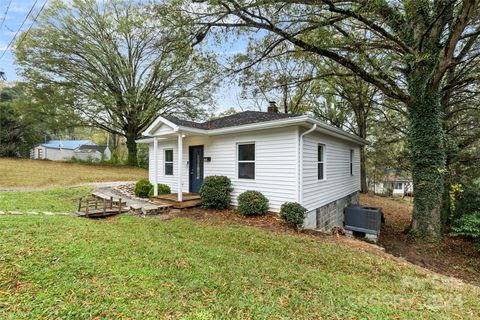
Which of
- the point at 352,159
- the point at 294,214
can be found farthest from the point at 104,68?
the point at 294,214

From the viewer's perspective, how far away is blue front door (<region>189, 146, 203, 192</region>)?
960 centimetres

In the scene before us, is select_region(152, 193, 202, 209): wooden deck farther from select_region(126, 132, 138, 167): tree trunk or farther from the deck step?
select_region(126, 132, 138, 167): tree trunk

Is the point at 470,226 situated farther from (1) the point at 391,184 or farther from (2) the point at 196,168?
(1) the point at 391,184

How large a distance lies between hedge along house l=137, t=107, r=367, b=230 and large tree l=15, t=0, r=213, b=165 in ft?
31.6

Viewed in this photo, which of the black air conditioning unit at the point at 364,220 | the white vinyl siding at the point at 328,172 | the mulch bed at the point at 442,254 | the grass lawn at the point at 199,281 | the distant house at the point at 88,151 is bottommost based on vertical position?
the mulch bed at the point at 442,254

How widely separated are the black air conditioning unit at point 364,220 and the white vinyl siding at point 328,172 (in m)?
0.93

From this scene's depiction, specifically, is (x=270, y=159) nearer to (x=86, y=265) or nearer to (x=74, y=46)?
(x=86, y=265)

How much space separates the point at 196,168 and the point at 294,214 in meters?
4.82

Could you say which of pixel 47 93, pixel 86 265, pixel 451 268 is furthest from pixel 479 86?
pixel 47 93

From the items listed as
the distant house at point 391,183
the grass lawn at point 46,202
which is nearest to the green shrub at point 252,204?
the grass lawn at point 46,202

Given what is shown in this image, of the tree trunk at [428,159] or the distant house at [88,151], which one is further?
the distant house at [88,151]

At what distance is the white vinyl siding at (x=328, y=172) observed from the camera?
23.9 feet

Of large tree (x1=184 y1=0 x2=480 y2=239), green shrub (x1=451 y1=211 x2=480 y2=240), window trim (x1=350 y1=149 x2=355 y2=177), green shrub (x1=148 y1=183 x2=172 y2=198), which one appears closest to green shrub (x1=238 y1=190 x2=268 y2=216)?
green shrub (x1=148 y1=183 x2=172 y2=198)

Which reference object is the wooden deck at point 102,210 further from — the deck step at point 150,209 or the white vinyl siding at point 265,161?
the white vinyl siding at point 265,161
